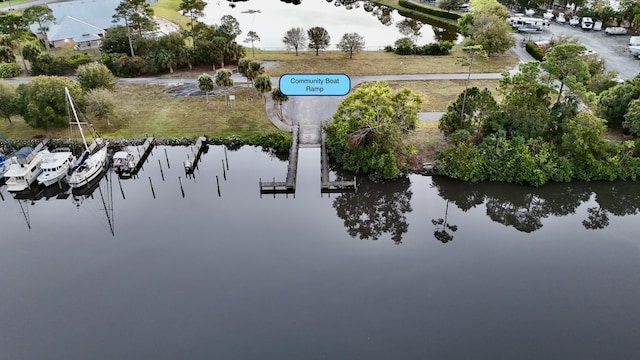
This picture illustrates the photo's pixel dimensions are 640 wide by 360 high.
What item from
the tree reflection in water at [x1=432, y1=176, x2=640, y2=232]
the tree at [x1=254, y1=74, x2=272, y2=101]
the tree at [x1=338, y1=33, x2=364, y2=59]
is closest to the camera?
the tree reflection in water at [x1=432, y1=176, x2=640, y2=232]

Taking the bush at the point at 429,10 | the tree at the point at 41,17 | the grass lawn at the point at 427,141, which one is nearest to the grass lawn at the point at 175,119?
the grass lawn at the point at 427,141

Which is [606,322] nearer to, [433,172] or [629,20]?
[433,172]

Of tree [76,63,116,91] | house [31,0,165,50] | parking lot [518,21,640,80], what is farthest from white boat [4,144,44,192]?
parking lot [518,21,640,80]

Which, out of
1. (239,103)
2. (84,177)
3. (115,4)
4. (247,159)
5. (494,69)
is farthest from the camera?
(115,4)

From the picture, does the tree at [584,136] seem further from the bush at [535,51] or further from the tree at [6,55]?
the tree at [6,55]

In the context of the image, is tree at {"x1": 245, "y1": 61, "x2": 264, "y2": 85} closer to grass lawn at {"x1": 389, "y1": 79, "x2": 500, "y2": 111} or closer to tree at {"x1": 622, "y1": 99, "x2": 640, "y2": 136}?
grass lawn at {"x1": 389, "y1": 79, "x2": 500, "y2": 111}

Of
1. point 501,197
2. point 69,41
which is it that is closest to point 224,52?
point 69,41
